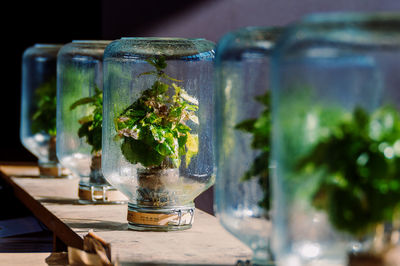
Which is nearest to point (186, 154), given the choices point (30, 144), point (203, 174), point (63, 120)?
point (203, 174)

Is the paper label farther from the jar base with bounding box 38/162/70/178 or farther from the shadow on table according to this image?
the jar base with bounding box 38/162/70/178

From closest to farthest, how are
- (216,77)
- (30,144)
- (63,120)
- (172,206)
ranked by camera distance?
(216,77) < (172,206) < (63,120) < (30,144)

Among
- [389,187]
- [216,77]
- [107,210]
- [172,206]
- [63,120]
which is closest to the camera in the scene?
[389,187]

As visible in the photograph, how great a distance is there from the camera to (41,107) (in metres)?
2.37

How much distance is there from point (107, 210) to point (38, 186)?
1.67 feet

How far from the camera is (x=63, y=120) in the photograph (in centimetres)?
192

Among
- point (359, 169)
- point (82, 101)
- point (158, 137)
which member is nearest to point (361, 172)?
point (359, 169)

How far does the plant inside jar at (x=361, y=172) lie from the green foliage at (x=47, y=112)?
5.67 ft

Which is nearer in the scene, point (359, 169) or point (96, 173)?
point (359, 169)

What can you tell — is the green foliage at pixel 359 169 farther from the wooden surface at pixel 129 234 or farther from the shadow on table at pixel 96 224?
the shadow on table at pixel 96 224

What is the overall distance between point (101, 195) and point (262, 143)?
0.84m

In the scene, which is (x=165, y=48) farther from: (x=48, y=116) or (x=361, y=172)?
(x=48, y=116)

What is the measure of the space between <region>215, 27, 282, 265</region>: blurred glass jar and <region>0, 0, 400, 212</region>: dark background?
1.56 m

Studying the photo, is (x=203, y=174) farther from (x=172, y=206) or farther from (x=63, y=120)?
(x=63, y=120)
